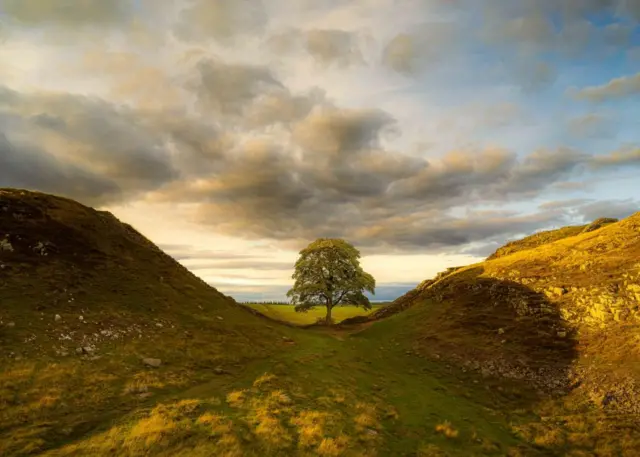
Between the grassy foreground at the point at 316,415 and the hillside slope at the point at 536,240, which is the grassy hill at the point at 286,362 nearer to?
the grassy foreground at the point at 316,415

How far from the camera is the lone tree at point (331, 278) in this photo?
63500mm

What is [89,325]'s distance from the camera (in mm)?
30969

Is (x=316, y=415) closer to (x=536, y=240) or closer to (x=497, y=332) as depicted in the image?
(x=497, y=332)

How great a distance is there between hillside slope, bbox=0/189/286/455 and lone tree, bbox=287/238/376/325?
15679 mm

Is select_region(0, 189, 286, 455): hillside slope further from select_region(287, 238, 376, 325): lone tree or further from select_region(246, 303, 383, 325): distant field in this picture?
select_region(246, 303, 383, 325): distant field

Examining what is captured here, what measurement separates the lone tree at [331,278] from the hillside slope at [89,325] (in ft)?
51.4

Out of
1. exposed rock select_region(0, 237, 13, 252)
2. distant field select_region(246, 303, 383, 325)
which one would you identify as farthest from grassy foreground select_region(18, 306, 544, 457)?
distant field select_region(246, 303, 383, 325)

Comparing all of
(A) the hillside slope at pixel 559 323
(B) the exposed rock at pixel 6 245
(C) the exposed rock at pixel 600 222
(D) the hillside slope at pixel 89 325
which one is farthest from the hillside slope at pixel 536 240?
(B) the exposed rock at pixel 6 245

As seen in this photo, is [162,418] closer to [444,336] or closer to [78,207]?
[444,336]

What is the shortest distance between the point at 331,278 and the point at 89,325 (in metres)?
39.4

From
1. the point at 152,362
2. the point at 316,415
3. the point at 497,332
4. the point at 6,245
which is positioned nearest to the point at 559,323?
the point at 497,332

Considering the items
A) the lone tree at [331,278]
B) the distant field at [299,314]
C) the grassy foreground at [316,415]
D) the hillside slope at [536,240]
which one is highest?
the hillside slope at [536,240]

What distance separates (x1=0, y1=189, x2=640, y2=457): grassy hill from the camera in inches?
773

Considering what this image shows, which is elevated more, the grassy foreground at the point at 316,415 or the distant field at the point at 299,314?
the distant field at the point at 299,314
